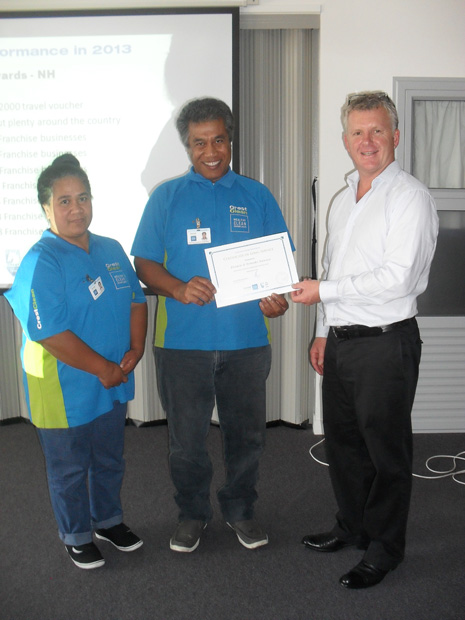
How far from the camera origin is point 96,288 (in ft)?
6.19

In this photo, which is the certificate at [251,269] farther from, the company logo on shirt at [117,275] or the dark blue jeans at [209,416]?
the company logo on shirt at [117,275]

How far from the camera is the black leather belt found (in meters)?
1.74

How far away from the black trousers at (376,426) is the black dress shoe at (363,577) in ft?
0.11

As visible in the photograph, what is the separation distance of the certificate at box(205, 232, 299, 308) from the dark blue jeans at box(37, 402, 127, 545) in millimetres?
653

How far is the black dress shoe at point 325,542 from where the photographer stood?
6.79 feet

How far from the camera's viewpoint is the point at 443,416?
11.0 ft

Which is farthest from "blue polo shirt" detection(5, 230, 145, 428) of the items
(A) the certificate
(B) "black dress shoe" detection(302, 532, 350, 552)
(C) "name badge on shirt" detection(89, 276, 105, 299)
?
(B) "black dress shoe" detection(302, 532, 350, 552)

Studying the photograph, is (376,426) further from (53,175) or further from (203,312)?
(53,175)

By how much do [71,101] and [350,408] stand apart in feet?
7.96

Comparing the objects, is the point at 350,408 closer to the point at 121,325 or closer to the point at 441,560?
the point at 441,560

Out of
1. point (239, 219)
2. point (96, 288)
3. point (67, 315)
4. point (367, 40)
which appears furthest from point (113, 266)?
point (367, 40)

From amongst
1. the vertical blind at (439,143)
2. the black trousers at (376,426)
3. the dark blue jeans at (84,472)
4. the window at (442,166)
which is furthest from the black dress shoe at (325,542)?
the vertical blind at (439,143)

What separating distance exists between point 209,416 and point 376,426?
641 mm

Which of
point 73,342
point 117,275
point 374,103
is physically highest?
point 374,103
